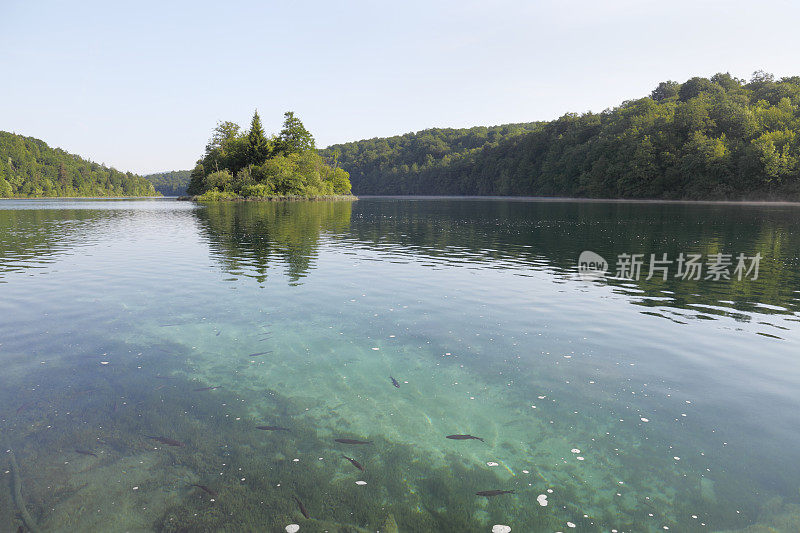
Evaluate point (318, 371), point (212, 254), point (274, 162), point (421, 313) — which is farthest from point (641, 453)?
point (274, 162)

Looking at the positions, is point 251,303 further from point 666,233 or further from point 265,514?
point 666,233

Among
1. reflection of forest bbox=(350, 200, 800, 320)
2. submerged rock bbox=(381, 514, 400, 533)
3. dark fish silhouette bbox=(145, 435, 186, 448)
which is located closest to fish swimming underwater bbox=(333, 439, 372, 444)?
submerged rock bbox=(381, 514, 400, 533)

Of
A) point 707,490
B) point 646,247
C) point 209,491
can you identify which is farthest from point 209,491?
point 646,247

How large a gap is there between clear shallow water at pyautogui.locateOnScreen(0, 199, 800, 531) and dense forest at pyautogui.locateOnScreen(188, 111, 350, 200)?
89.0 meters

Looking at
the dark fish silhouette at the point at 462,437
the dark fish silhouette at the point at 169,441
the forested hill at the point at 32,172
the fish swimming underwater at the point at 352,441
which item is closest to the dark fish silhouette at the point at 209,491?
the dark fish silhouette at the point at 169,441

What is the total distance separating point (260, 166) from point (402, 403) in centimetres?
10860

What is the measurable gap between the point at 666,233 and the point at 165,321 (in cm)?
3538

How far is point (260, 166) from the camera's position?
107 metres

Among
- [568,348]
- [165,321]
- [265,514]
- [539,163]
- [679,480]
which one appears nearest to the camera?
[265,514]

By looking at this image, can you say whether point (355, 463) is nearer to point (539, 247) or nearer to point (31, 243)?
point (539, 247)

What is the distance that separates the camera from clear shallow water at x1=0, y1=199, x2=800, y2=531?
504 centimetres

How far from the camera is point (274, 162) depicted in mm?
103750

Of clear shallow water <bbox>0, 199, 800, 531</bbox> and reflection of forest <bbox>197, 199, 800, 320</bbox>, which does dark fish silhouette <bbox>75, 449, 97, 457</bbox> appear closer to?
clear shallow water <bbox>0, 199, 800, 531</bbox>

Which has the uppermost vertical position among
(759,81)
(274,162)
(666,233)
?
(759,81)
